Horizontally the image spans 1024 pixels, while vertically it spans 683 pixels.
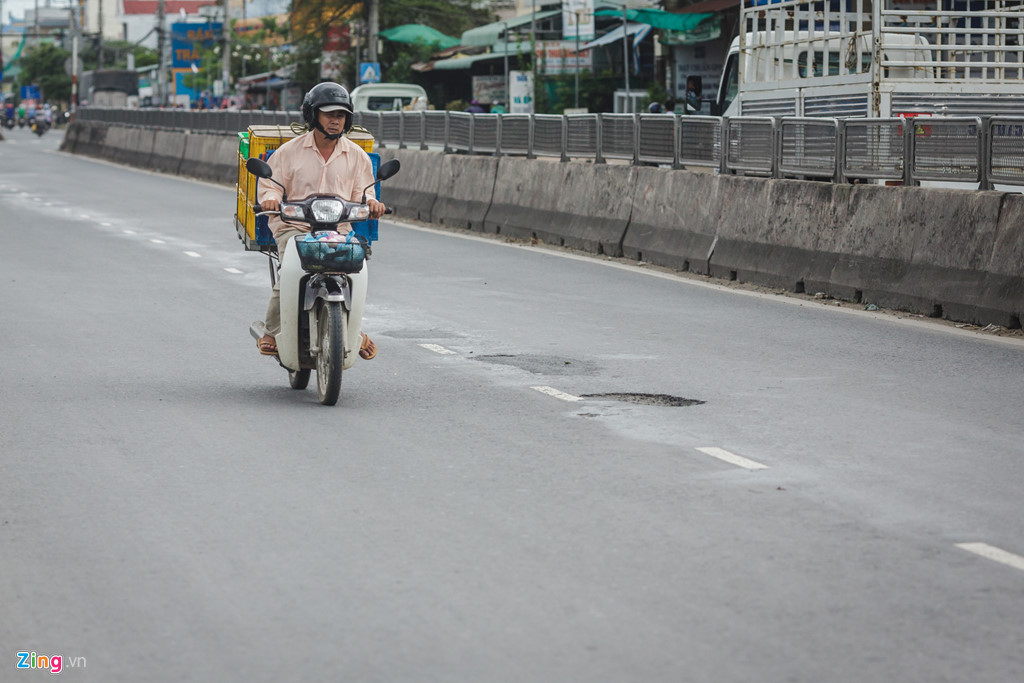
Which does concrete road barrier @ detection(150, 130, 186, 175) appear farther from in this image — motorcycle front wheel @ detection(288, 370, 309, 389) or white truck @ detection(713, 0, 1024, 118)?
motorcycle front wheel @ detection(288, 370, 309, 389)

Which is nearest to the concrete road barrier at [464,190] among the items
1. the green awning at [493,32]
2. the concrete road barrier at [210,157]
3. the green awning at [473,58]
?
the concrete road barrier at [210,157]

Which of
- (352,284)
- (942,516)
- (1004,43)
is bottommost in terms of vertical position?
(942,516)

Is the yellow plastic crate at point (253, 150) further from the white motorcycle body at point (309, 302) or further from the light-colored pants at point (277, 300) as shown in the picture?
the white motorcycle body at point (309, 302)

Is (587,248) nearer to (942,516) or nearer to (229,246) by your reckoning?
(229,246)

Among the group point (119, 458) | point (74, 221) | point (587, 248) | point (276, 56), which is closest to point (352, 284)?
point (119, 458)

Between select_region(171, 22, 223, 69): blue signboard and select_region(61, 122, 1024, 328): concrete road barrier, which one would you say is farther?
select_region(171, 22, 223, 69): blue signboard

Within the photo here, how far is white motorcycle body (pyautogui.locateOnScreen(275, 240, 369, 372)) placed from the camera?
29.2ft

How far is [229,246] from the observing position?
1962 cm

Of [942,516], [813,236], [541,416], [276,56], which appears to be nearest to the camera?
[942,516]

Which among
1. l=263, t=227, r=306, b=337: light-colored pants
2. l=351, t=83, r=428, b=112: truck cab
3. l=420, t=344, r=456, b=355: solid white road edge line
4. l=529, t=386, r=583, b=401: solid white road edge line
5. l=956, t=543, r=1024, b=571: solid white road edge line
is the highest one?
l=351, t=83, r=428, b=112: truck cab

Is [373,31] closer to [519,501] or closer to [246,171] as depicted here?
[246,171]

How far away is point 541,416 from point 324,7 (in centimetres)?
5883

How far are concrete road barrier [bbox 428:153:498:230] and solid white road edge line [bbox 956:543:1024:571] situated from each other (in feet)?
55.3

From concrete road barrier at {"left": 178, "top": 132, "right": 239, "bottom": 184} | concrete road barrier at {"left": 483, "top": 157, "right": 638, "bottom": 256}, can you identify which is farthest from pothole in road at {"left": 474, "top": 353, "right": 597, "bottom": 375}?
concrete road barrier at {"left": 178, "top": 132, "right": 239, "bottom": 184}
